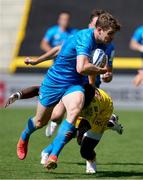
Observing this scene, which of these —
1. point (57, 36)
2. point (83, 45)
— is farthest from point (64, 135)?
point (57, 36)

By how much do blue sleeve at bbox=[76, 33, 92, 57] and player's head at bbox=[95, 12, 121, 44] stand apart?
0.13 metres

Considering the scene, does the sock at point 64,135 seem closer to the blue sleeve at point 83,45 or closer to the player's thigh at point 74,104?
the player's thigh at point 74,104

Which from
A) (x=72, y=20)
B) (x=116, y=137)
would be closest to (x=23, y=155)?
(x=116, y=137)

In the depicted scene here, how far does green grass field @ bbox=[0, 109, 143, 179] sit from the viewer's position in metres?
7.61

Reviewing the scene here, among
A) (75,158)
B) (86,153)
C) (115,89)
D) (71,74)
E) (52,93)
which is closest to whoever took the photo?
(71,74)

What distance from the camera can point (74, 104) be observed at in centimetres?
741

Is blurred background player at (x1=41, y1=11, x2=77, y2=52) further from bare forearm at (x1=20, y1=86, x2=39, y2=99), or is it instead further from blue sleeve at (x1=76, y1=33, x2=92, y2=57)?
blue sleeve at (x1=76, y1=33, x2=92, y2=57)

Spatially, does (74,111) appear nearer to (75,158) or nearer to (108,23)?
(108,23)

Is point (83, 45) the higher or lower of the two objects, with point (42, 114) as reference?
higher

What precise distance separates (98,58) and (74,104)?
621 millimetres

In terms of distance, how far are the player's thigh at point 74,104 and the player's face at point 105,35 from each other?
1.97 feet

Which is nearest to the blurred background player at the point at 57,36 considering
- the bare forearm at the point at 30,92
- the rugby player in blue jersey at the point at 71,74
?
the bare forearm at the point at 30,92

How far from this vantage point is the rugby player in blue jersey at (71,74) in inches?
292

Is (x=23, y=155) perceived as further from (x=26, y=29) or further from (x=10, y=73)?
(x=26, y=29)
